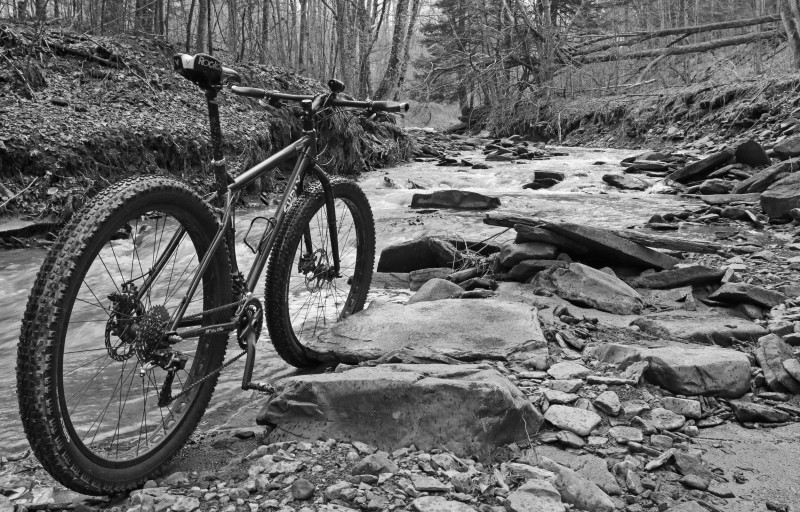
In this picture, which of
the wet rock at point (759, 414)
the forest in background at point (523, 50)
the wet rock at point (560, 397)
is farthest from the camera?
the forest in background at point (523, 50)

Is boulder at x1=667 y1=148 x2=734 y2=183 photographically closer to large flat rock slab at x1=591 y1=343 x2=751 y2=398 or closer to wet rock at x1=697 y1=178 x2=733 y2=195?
wet rock at x1=697 y1=178 x2=733 y2=195

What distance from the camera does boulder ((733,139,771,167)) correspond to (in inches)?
397

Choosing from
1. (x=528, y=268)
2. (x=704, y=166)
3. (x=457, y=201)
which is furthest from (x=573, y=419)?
(x=704, y=166)

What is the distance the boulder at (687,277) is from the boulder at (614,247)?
12.1 inches

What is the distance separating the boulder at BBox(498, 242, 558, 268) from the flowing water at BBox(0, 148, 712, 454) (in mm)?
898

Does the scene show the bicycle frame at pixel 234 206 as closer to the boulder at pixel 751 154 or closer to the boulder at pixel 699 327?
the boulder at pixel 699 327

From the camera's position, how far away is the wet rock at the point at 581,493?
74.5 inches

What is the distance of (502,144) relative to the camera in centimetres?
1983

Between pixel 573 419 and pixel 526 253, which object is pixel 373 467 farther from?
pixel 526 253

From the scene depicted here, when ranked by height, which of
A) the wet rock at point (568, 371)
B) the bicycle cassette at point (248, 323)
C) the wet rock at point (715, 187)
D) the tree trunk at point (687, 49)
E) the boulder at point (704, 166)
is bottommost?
the wet rock at point (568, 371)

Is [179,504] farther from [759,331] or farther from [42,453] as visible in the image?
[759,331]

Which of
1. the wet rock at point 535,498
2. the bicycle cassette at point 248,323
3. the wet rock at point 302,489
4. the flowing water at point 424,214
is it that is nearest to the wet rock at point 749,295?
the flowing water at point 424,214

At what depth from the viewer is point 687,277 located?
4570 mm

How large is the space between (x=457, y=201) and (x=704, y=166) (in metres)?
4.45
